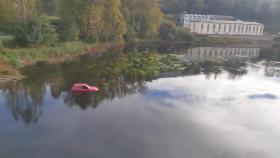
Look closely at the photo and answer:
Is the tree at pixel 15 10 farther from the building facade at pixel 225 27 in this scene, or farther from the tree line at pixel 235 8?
the tree line at pixel 235 8

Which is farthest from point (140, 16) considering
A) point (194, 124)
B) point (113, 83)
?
point (194, 124)

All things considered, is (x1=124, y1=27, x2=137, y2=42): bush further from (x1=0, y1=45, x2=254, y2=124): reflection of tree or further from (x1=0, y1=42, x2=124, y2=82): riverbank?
(x1=0, y1=45, x2=254, y2=124): reflection of tree

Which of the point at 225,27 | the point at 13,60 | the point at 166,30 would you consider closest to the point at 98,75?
the point at 13,60

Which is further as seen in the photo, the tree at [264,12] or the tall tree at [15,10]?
the tree at [264,12]

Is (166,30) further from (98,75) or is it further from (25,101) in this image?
(25,101)

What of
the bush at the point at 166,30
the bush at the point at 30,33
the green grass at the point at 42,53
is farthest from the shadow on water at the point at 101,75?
the bush at the point at 166,30

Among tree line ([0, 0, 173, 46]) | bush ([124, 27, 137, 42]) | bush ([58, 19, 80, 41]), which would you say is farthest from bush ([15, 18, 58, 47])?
bush ([124, 27, 137, 42])

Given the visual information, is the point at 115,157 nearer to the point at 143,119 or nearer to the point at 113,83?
the point at 143,119
